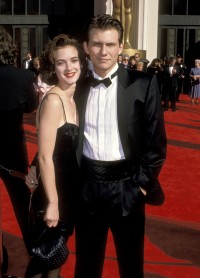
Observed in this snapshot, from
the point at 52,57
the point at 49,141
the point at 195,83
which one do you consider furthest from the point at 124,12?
the point at 49,141

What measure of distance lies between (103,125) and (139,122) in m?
0.18

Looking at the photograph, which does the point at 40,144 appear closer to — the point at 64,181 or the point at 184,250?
the point at 64,181

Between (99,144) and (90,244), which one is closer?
(99,144)

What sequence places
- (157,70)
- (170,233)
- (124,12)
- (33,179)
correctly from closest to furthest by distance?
1. (33,179)
2. (170,233)
3. (157,70)
4. (124,12)

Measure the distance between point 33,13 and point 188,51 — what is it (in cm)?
613

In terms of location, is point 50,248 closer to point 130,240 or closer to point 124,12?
point 130,240

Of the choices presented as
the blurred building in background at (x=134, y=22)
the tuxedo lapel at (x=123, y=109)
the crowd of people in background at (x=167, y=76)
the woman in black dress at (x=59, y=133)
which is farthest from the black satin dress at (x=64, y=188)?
the blurred building in background at (x=134, y=22)

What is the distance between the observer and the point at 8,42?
121 inches

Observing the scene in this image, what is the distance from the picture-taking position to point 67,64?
8.38ft

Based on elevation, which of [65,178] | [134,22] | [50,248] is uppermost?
[134,22]

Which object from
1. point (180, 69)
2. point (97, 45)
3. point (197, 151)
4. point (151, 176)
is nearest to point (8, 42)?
point (97, 45)

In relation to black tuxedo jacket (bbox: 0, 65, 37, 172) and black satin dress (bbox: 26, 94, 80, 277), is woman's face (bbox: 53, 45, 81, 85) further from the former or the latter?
black tuxedo jacket (bbox: 0, 65, 37, 172)

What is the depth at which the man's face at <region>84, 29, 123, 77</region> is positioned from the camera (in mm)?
2422

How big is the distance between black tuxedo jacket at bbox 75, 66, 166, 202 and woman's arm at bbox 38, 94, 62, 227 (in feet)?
0.45
